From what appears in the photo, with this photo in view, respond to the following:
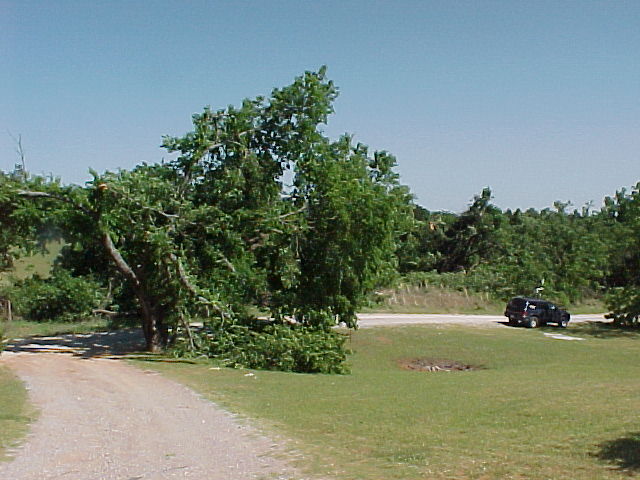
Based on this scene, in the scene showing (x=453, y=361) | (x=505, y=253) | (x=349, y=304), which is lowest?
(x=453, y=361)

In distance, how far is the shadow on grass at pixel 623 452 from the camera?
27.7 feet

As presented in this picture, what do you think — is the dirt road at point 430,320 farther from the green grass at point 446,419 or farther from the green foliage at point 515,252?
the green grass at point 446,419

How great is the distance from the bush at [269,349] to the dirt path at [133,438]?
5.71 metres

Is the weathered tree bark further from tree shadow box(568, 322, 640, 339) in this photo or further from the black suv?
tree shadow box(568, 322, 640, 339)

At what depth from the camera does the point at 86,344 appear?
93.9ft

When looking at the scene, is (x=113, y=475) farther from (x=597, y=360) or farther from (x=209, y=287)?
(x=597, y=360)

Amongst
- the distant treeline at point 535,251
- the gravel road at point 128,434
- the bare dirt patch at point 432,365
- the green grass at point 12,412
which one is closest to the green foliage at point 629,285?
the distant treeline at point 535,251

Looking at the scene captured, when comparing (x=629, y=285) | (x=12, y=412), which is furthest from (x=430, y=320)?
(x=12, y=412)

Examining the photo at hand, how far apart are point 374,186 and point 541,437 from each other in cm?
1794

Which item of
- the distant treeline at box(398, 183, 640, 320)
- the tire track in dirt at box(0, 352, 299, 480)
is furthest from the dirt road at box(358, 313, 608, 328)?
the tire track in dirt at box(0, 352, 299, 480)

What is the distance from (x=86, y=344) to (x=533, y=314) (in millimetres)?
27042

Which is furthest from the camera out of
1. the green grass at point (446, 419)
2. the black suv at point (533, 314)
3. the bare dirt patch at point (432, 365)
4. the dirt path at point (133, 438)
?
the black suv at point (533, 314)

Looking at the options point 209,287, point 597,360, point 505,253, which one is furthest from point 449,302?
point 209,287

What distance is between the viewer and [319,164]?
2717cm
